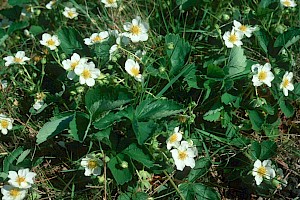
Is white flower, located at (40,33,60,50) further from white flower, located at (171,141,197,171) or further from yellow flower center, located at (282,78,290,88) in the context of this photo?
yellow flower center, located at (282,78,290,88)

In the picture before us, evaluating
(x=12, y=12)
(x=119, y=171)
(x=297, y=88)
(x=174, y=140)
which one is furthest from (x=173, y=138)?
(x=12, y=12)

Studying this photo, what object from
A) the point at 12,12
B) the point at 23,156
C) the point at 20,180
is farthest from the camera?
the point at 12,12

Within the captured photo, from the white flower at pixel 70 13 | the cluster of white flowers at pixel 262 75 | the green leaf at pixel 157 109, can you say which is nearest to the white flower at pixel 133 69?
the green leaf at pixel 157 109

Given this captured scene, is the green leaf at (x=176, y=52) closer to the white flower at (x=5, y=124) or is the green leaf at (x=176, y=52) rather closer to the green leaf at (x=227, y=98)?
the green leaf at (x=227, y=98)

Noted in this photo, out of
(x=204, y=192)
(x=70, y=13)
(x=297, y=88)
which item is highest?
(x=70, y=13)

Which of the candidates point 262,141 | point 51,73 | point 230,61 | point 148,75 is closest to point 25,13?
point 51,73

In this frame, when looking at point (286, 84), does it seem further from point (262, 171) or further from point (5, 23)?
point (5, 23)

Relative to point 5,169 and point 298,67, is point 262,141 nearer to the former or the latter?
point 298,67
